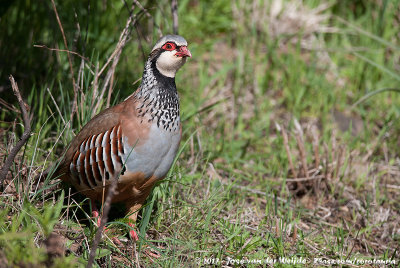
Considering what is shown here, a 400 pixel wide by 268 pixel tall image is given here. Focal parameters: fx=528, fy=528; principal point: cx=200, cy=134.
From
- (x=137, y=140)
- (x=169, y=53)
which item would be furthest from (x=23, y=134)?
(x=169, y=53)

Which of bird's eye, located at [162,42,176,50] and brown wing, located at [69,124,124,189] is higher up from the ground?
bird's eye, located at [162,42,176,50]

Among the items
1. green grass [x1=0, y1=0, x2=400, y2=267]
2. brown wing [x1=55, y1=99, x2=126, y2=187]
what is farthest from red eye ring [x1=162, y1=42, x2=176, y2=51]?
green grass [x1=0, y1=0, x2=400, y2=267]

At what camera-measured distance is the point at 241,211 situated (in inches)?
155

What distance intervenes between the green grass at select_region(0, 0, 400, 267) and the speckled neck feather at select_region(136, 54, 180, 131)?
1.84 feet

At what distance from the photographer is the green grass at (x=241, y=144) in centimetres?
336

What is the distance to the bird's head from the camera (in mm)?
3320

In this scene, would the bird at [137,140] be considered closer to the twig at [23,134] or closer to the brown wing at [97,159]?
the brown wing at [97,159]

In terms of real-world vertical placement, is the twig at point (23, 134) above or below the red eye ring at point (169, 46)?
below

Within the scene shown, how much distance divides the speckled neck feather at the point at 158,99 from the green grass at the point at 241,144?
562mm

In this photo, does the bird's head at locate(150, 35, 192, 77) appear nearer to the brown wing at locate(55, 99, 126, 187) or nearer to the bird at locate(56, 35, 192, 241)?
the bird at locate(56, 35, 192, 241)

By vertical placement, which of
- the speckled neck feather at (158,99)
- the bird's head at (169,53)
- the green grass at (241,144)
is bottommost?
the green grass at (241,144)

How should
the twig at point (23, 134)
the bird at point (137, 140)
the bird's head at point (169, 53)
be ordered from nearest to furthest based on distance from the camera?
the twig at point (23, 134)
the bird at point (137, 140)
the bird's head at point (169, 53)

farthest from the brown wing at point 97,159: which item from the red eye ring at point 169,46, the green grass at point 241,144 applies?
the red eye ring at point 169,46

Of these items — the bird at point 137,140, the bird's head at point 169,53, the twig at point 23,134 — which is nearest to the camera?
the twig at point 23,134
